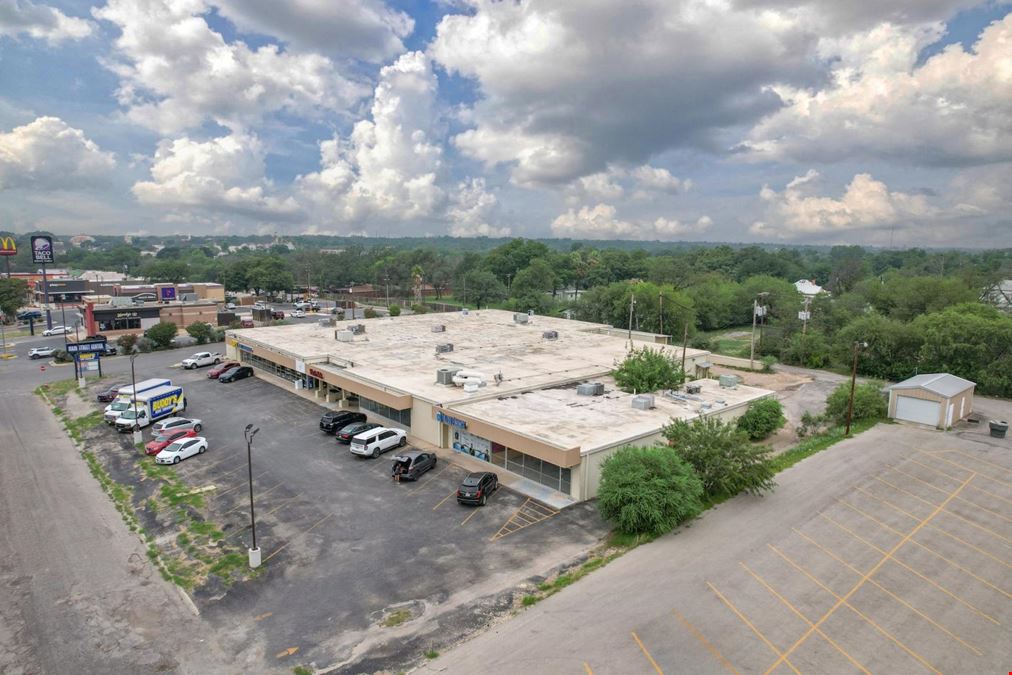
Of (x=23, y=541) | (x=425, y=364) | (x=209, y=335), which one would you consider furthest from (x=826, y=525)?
(x=209, y=335)

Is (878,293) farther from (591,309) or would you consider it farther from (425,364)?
(425,364)

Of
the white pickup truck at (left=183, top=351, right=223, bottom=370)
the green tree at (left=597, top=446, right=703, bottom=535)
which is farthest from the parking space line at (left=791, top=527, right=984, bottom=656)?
the white pickup truck at (left=183, top=351, right=223, bottom=370)

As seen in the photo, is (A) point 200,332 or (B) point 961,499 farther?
(A) point 200,332

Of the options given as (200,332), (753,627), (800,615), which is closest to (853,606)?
(800,615)

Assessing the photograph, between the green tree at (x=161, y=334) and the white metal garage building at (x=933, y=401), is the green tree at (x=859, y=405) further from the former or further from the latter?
the green tree at (x=161, y=334)

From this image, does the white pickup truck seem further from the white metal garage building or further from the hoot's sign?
the white metal garage building

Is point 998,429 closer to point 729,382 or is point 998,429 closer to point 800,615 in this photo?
point 729,382
